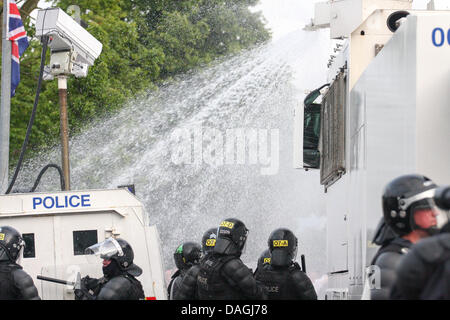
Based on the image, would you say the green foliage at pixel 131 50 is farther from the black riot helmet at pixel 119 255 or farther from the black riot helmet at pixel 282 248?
the black riot helmet at pixel 119 255

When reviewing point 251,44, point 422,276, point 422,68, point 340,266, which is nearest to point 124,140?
point 251,44

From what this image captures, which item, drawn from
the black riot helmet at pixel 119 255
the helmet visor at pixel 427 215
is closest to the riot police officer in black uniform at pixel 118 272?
the black riot helmet at pixel 119 255

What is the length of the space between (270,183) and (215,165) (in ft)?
6.74

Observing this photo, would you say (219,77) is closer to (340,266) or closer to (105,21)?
(105,21)

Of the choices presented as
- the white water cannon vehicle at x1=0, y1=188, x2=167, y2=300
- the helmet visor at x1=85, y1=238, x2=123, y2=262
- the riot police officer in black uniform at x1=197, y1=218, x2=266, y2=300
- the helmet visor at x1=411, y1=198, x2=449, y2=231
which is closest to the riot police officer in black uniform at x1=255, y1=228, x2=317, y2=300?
the riot police officer in black uniform at x1=197, y1=218, x2=266, y2=300

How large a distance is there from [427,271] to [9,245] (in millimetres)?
4690

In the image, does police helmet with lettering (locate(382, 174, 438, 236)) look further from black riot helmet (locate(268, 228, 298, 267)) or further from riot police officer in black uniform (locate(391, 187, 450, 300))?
black riot helmet (locate(268, 228, 298, 267))

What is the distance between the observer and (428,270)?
3355 mm

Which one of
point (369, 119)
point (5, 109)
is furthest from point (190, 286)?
point (5, 109)

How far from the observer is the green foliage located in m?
21.4

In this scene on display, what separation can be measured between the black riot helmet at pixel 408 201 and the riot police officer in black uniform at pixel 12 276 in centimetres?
356

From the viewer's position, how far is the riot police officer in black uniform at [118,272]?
7277 mm

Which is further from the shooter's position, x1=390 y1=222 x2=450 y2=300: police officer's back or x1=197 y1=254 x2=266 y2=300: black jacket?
x1=197 y1=254 x2=266 y2=300: black jacket

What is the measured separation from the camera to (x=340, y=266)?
8523 mm
